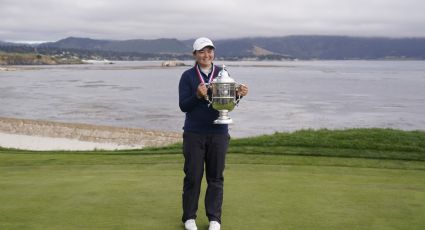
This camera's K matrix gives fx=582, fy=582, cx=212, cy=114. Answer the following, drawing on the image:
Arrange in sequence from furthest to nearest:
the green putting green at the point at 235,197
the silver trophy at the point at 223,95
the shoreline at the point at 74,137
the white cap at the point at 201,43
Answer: the shoreline at the point at 74,137 → the green putting green at the point at 235,197 → the white cap at the point at 201,43 → the silver trophy at the point at 223,95

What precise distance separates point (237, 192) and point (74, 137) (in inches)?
1047

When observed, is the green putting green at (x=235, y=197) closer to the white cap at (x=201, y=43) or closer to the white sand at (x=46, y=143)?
the white cap at (x=201, y=43)

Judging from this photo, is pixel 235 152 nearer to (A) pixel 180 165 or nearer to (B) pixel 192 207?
(A) pixel 180 165

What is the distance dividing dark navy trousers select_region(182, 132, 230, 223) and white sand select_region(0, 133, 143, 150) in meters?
23.1

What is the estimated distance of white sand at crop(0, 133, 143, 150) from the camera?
2947 centimetres

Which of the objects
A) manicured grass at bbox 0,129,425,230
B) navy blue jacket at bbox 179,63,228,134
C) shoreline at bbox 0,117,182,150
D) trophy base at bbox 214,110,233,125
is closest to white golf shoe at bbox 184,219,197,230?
manicured grass at bbox 0,129,425,230

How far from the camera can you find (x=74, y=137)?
32.8 meters

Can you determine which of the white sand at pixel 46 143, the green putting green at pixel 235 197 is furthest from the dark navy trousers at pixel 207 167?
the white sand at pixel 46 143

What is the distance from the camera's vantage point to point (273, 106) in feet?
177

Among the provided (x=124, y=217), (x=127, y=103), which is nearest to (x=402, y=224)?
(x=124, y=217)

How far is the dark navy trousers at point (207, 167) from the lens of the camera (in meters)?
5.68

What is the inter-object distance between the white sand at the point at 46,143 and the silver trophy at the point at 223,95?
23666 mm

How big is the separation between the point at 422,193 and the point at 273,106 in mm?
46559

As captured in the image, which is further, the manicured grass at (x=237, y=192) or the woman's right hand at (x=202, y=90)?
the manicured grass at (x=237, y=192)
